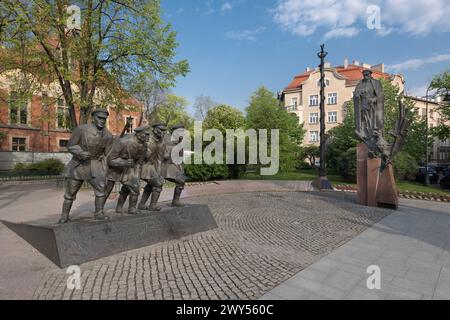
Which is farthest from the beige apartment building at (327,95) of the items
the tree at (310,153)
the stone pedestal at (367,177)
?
the stone pedestal at (367,177)

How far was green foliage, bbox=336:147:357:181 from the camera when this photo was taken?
20281 millimetres

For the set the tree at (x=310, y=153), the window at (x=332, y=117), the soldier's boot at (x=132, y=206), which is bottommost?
the soldier's boot at (x=132, y=206)

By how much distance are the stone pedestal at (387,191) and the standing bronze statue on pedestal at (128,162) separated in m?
9.07

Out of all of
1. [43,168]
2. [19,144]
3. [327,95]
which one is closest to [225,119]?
[43,168]

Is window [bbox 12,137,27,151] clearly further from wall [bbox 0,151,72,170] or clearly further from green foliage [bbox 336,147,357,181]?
green foliage [bbox 336,147,357,181]

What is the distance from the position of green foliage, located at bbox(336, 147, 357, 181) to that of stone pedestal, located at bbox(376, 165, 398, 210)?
10.3m

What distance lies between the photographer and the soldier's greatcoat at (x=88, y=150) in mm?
5082

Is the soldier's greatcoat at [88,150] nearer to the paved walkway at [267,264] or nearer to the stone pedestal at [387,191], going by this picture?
the paved walkway at [267,264]

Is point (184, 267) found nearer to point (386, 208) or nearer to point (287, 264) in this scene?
point (287, 264)

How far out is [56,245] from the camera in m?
4.53

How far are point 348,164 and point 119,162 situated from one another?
751 inches

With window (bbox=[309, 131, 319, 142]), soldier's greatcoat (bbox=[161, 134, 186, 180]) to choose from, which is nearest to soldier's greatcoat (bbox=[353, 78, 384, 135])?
soldier's greatcoat (bbox=[161, 134, 186, 180])

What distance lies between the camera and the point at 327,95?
1921 inches
